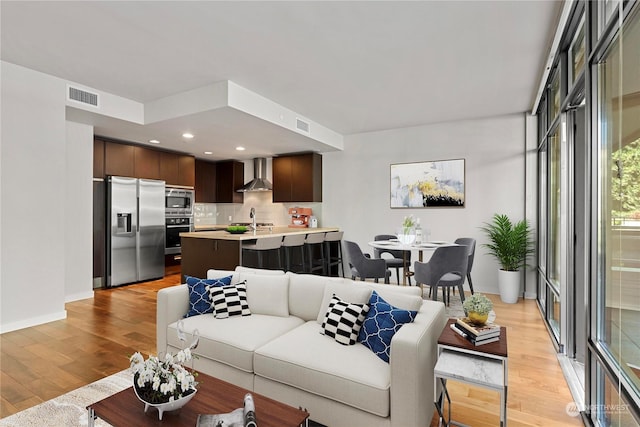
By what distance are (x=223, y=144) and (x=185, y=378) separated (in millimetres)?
5232

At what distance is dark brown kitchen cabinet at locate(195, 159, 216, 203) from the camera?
7.86 metres

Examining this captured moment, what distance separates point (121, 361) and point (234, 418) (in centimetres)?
199

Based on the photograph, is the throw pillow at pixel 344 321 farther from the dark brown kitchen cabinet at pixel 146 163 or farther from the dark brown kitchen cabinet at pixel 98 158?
the dark brown kitchen cabinet at pixel 146 163

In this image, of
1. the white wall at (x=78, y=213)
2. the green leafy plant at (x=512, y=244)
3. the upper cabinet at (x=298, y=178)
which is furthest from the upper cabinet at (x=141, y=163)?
the green leafy plant at (x=512, y=244)

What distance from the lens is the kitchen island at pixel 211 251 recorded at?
182 inches

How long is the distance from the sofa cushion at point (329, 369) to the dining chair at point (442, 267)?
2158 mm

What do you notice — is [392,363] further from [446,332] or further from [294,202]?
[294,202]

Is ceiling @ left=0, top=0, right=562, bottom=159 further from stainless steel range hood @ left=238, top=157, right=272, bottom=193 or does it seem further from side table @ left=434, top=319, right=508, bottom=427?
stainless steel range hood @ left=238, top=157, right=272, bottom=193

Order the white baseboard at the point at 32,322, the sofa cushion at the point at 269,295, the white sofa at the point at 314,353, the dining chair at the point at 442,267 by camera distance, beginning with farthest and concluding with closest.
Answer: the dining chair at the point at 442,267 < the white baseboard at the point at 32,322 < the sofa cushion at the point at 269,295 < the white sofa at the point at 314,353

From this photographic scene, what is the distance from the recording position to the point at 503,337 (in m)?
1.83

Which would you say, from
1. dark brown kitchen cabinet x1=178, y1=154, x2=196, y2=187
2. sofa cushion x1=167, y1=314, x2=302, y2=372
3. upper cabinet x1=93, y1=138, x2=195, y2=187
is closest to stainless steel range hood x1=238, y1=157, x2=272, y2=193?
dark brown kitchen cabinet x1=178, y1=154, x2=196, y2=187

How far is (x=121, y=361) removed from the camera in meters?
2.80

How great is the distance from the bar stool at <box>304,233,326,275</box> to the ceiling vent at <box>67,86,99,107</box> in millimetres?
3490

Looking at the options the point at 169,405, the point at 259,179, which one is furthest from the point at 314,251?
the point at 169,405
